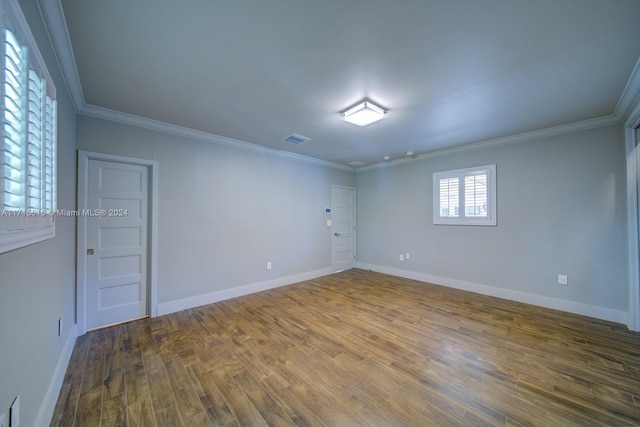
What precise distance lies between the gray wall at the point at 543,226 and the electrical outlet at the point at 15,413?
5255 mm

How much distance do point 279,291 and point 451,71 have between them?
3976 millimetres

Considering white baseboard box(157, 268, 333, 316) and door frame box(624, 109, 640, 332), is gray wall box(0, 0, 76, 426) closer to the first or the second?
white baseboard box(157, 268, 333, 316)

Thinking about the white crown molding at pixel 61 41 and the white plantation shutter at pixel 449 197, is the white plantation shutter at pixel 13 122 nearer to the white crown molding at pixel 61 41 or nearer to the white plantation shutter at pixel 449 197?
the white crown molding at pixel 61 41

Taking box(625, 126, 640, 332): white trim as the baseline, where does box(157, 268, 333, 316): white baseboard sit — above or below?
below

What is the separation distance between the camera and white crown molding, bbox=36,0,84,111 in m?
1.49

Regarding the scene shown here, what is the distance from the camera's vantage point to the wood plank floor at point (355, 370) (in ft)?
5.48

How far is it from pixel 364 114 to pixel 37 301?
126 inches

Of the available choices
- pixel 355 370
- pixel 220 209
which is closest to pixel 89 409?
pixel 355 370

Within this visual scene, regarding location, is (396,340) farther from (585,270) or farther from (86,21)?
(86,21)

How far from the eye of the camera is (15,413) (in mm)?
1122

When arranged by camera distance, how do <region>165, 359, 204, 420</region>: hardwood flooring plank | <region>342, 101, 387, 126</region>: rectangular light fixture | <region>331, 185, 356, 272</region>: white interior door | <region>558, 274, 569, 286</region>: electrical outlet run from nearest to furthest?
1. <region>165, 359, 204, 420</region>: hardwood flooring plank
2. <region>342, 101, 387, 126</region>: rectangular light fixture
3. <region>558, 274, 569, 286</region>: electrical outlet
4. <region>331, 185, 356, 272</region>: white interior door

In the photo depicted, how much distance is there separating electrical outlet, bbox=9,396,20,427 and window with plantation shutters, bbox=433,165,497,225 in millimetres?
5289

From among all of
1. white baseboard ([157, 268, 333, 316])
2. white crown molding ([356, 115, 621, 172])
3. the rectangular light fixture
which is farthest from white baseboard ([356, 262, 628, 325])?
the rectangular light fixture

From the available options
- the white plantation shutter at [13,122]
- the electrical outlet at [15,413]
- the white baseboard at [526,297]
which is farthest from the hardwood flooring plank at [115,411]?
the white baseboard at [526,297]
